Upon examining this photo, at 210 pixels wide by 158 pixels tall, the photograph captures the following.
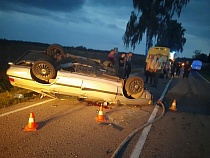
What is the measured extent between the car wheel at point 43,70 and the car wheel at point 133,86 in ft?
6.85

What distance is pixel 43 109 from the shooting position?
6.32m

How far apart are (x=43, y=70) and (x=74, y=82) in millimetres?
864

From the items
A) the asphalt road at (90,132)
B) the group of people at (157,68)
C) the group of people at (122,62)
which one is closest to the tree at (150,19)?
the group of people at (157,68)

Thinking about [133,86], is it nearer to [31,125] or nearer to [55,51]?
[55,51]

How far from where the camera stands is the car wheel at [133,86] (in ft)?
23.3

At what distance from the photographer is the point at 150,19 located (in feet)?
111

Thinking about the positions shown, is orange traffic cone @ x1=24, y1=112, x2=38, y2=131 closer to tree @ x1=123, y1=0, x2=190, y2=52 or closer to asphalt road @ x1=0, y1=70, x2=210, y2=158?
asphalt road @ x1=0, y1=70, x2=210, y2=158

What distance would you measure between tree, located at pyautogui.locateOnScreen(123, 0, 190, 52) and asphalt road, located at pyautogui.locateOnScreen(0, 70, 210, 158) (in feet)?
93.9

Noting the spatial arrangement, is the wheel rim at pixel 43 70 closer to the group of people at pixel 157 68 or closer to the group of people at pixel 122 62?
the group of people at pixel 122 62

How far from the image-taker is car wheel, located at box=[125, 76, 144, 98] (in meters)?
7.11

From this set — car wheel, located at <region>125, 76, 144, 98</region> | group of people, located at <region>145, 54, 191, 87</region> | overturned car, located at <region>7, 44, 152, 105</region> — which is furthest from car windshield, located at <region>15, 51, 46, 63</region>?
group of people, located at <region>145, 54, 191, 87</region>

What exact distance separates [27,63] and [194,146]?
490 centimetres

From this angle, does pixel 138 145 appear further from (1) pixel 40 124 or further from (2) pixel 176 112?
(2) pixel 176 112

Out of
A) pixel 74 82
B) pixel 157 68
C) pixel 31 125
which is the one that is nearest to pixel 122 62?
pixel 157 68
